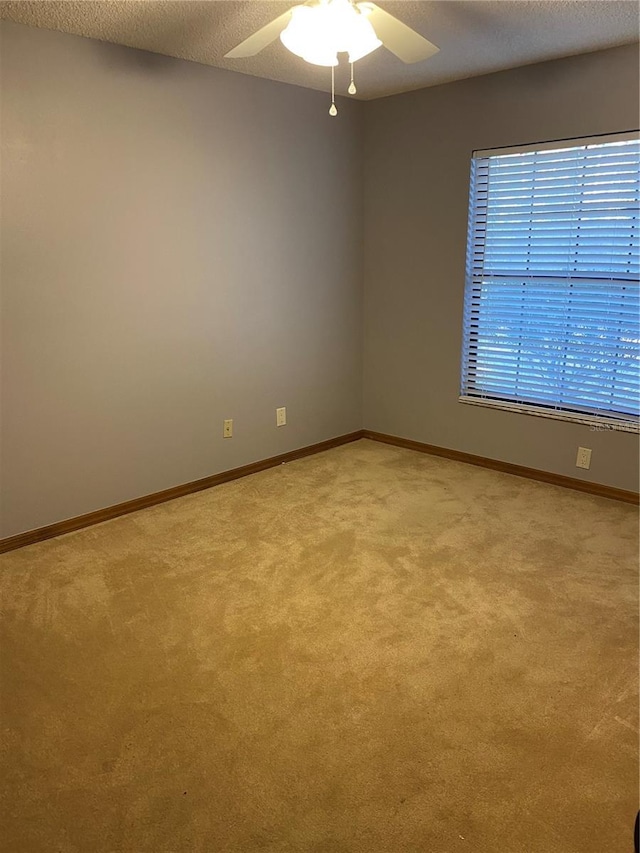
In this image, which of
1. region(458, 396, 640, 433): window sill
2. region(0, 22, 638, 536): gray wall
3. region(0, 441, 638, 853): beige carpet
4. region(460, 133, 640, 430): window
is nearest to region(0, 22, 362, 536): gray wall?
region(0, 22, 638, 536): gray wall

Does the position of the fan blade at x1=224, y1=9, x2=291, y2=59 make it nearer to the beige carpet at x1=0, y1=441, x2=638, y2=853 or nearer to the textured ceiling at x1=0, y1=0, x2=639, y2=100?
the textured ceiling at x1=0, y1=0, x2=639, y2=100

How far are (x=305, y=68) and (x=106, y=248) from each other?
145 cm

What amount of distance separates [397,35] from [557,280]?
1902 mm

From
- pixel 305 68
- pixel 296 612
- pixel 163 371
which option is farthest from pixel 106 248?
pixel 296 612

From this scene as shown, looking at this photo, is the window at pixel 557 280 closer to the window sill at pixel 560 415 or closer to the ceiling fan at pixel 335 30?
the window sill at pixel 560 415

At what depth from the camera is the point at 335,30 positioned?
1.97 meters

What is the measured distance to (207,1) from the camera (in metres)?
2.45

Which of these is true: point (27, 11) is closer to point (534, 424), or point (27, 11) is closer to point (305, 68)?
point (305, 68)

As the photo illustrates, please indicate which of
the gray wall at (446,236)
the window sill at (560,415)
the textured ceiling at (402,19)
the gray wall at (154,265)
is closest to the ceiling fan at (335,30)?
the textured ceiling at (402,19)

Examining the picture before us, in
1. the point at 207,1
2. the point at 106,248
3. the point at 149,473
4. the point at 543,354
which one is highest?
the point at 207,1

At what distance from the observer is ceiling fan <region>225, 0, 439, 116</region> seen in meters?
1.95

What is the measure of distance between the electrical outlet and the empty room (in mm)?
24

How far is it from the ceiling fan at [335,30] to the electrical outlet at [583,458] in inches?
93.3

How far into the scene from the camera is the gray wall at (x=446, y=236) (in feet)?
11.1
